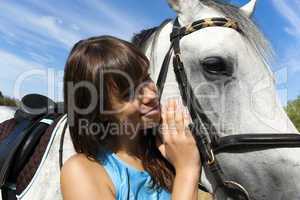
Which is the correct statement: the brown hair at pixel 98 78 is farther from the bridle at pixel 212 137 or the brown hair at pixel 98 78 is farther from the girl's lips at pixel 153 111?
the bridle at pixel 212 137

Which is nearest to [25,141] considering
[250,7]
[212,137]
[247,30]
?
[212,137]

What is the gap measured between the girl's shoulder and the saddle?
0.82 m

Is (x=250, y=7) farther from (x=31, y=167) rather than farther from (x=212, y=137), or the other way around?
(x=31, y=167)

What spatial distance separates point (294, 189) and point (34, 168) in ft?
5.21

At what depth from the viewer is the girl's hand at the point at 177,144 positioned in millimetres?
1847

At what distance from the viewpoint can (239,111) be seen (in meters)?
2.15

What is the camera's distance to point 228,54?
7.14ft

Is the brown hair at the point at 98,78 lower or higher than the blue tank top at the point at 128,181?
higher

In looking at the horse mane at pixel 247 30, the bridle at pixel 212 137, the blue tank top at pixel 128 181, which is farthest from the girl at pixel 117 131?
the horse mane at pixel 247 30

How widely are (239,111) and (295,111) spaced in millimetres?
23584

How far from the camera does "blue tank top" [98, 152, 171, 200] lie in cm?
167

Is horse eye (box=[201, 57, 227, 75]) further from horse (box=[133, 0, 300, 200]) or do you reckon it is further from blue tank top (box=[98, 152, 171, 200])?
blue tank top (box=[98, 152, 171, 200])

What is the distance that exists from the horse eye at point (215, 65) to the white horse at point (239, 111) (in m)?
0.01

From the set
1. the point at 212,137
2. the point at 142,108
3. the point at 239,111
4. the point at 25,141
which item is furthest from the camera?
the point at 25,141
